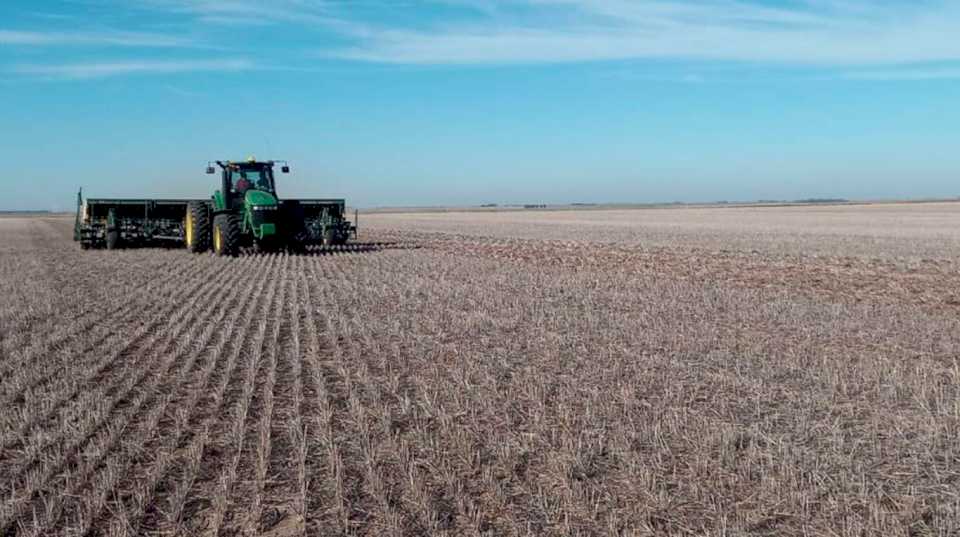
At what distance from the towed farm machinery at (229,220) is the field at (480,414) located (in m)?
7.82

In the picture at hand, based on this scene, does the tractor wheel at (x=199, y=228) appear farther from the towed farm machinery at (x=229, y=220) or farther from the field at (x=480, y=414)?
the field at (x=480, y=414)

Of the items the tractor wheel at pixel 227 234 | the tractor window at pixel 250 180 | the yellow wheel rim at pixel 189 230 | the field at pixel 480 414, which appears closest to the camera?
the field at pixel 480 414

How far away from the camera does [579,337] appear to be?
32.2 ft

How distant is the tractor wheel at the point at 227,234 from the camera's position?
2173cm

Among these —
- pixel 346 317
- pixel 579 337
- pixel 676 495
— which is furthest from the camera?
pixel 346 317

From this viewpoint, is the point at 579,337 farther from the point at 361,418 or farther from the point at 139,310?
the point at 139,310

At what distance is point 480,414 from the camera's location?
6.48m

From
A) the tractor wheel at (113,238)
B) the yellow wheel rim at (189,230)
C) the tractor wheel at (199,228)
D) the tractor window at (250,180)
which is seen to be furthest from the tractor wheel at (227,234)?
the tractor wheel at (113,238)

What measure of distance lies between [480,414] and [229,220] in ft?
54.8

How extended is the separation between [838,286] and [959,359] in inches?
266

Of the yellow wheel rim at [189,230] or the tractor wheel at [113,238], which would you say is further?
the tractor wheel at [113,238]

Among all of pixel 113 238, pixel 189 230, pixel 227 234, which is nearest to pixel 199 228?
pixel 189 230

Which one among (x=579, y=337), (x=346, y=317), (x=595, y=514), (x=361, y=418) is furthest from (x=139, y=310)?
(x=595, y=514)

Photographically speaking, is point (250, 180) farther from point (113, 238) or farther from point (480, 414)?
point (480, 414)
